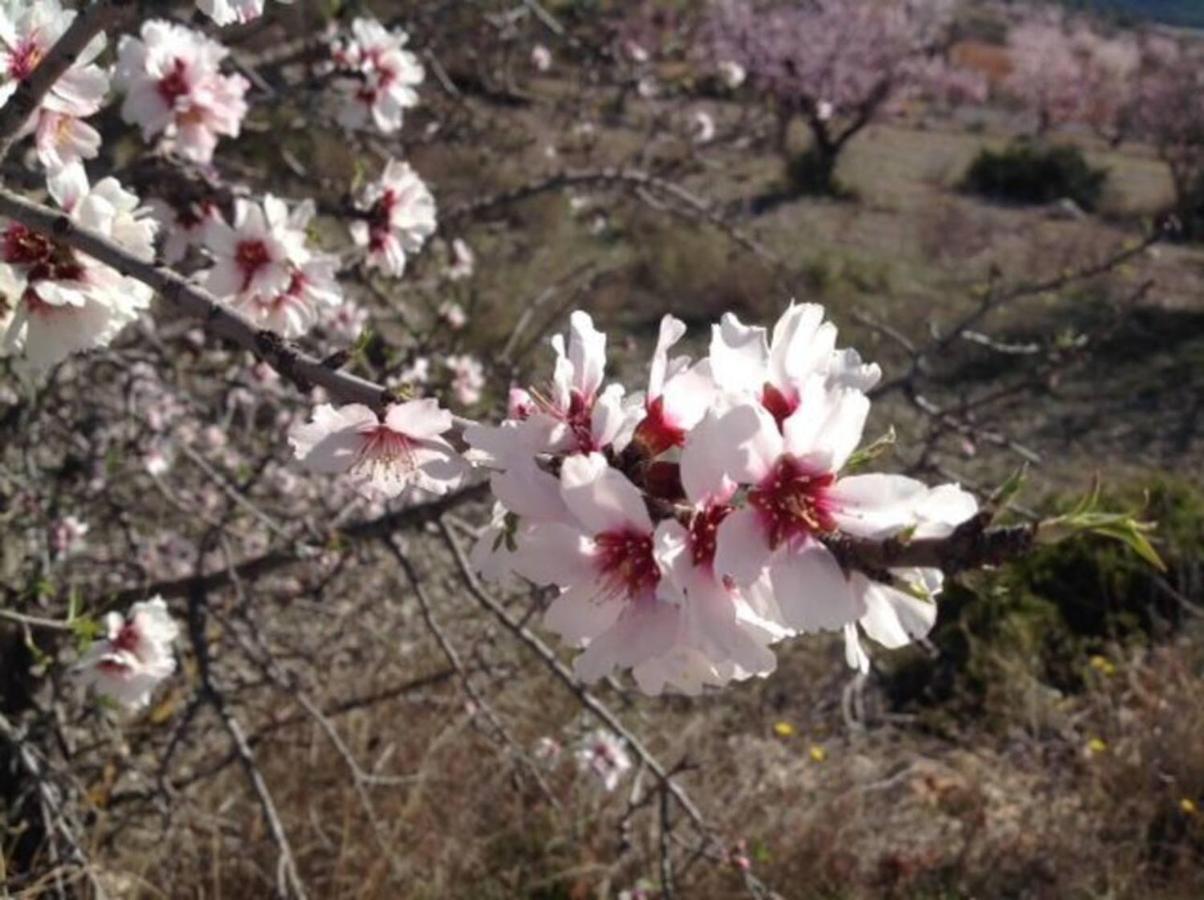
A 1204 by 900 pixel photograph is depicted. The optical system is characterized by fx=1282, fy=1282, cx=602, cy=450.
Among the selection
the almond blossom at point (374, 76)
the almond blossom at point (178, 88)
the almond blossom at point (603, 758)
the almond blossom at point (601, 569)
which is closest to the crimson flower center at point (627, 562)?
the almond blossom at point (601, 569)

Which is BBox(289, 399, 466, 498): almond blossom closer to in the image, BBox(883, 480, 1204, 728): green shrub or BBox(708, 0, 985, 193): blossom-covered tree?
BBox(883, 480, 1204, 728): green shrub

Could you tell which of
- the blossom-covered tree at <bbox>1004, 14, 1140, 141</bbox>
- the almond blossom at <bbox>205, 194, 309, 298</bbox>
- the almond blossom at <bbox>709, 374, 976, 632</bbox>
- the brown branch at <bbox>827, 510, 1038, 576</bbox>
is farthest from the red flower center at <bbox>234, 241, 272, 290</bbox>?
the blossom-covered tree at <bbox>1004, 14, 1140, 141</bbox>

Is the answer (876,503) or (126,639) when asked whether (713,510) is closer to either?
(876,503)

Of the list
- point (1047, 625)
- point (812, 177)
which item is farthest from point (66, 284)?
point (812, 177)

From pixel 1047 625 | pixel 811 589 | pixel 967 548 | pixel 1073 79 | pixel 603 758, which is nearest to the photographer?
pixel 967 548

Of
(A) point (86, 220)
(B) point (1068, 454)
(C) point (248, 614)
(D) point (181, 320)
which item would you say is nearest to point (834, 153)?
(B) point (1068, 454)
